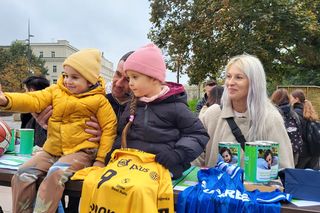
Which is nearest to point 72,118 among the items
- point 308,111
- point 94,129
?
point 94,129

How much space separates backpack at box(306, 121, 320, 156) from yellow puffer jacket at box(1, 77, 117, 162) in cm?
423

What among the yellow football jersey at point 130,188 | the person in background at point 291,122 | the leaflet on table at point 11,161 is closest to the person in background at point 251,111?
the yellow football jersey at point 130,188

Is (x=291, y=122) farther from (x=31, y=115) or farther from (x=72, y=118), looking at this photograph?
(x=72, y=118)

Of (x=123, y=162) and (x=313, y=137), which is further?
(x=313, y=137)

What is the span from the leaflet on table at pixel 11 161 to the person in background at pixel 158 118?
79 centimetres

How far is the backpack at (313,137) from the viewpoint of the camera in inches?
233

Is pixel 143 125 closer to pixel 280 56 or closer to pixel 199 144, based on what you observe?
pixel 199 144

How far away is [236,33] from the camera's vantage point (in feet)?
51.1

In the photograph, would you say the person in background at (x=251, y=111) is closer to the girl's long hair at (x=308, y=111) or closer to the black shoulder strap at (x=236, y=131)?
the black shoulder strap at (x=236, y=131)

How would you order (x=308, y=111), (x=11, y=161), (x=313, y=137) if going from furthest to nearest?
(x=308, y=111) → (x=313, y=137) → (x=11, y=161)

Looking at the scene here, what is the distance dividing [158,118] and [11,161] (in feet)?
4.00

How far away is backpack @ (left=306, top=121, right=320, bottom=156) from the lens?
19.4 ft

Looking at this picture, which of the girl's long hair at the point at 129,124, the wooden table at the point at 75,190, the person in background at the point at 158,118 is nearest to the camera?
the wooden table at the point at 75,190

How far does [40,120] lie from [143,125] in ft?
2.99
